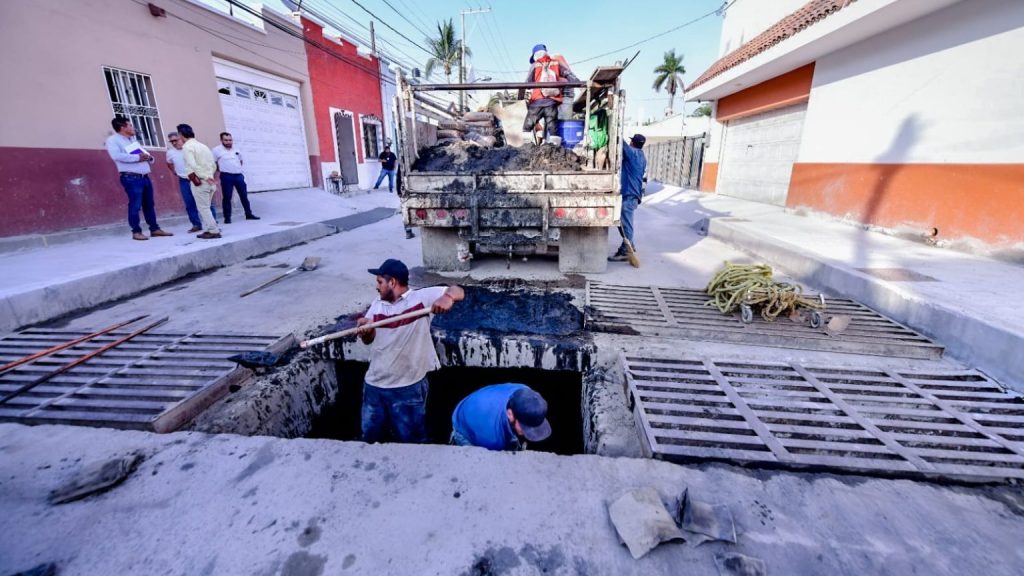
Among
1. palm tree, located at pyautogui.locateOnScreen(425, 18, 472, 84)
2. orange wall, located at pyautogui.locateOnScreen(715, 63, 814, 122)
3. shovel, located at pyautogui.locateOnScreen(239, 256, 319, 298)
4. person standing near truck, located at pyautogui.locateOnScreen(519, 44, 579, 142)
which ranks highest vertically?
palm tree, located at pyautogui.locateOnScreen(425, 18, 472, 84)

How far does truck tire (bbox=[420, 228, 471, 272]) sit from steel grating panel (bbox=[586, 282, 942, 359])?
162 cm

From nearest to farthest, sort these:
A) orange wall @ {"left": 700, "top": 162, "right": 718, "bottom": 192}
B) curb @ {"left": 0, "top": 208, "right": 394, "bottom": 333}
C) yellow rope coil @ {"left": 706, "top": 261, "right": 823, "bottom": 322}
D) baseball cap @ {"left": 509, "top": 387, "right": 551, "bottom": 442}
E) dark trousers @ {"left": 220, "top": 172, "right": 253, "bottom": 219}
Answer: baseball cap @ {"left": 509, "top": 387, "right": 551, "bottom": 442}
yellow rope coil @ {"left": 706, "top": 261, "right": 823, "bottom": 322}
curb @ {"left": 0, "top": 208, "right": 394, "bottom": 333}
dark trousers @ {"left": 220, "top": 172, "right": 253, "bottom": 219}
orange wall @ {"left": 700, "top": 162, "right": 718, "bottom": 192}

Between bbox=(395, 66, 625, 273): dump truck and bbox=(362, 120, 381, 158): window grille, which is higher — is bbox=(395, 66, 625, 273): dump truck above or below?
below

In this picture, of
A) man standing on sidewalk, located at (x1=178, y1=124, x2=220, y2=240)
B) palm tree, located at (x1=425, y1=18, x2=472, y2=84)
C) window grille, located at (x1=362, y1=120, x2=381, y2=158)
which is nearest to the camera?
man standing on sidewalk, located at (x1=178, y1=124, x2=220, y2=240)

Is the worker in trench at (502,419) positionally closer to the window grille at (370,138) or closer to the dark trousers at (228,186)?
the dark trousers at (228,186)

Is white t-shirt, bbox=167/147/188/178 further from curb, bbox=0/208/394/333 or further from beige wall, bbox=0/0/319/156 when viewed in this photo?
curb, bbox=0/208/394/333

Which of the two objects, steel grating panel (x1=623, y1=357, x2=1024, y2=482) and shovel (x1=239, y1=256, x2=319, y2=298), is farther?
shovel (x1=239, y1=256, x2=319, y2=298)

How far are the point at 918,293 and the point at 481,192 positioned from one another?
3928 millimetres

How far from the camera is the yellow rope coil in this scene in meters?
3.45

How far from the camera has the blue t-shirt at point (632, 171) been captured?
5.37 metres

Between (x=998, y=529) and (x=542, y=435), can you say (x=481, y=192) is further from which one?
(x=998, y=529)

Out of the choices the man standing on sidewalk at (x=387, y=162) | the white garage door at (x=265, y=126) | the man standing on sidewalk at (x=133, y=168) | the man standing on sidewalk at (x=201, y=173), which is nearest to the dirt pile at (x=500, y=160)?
the man standing on sidewalk at (x=201, y=173)

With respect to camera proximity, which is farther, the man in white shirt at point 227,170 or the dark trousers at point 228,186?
Answer: the dark trousers at point 228,186

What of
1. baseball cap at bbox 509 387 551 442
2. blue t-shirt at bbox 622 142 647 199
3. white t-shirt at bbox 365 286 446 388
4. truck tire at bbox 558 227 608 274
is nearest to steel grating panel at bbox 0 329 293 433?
white t-shirt at bbox 365 286 446 388
